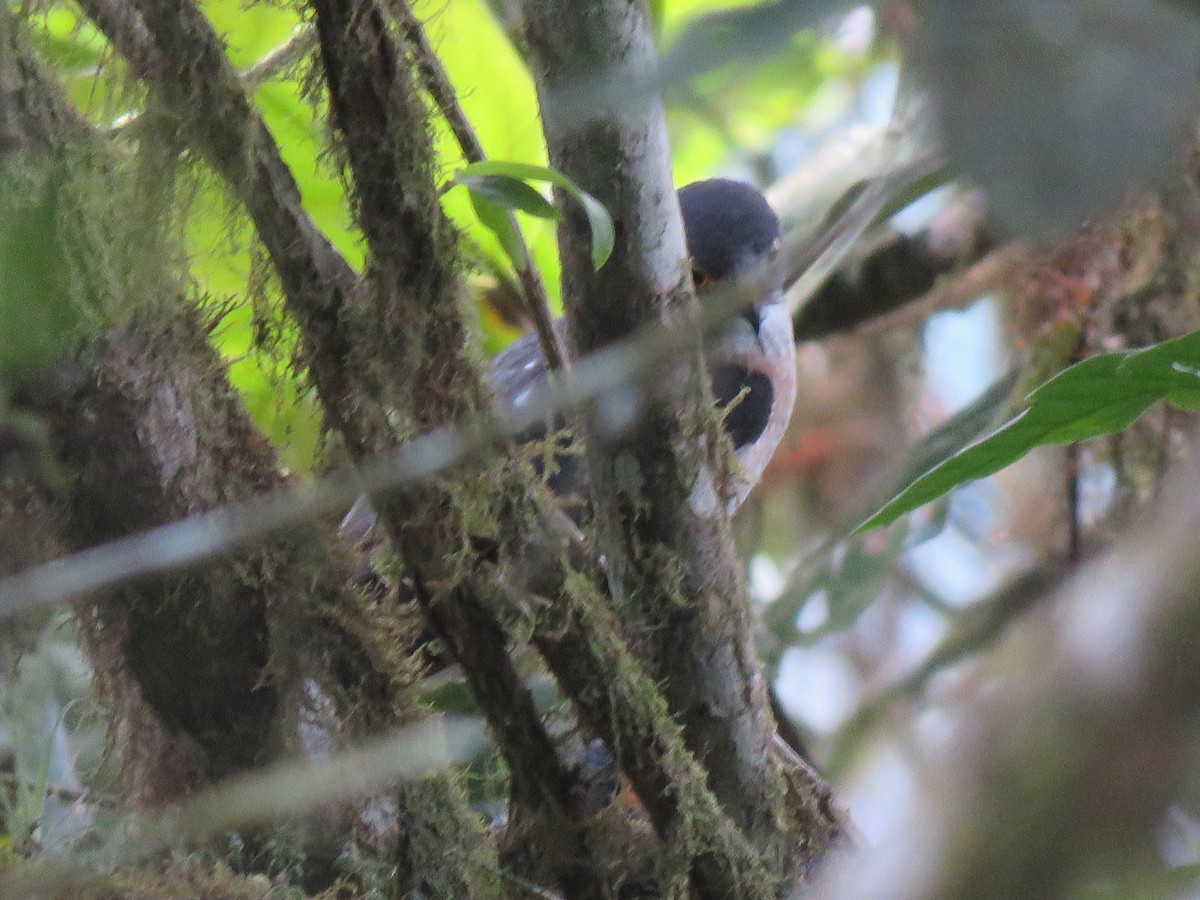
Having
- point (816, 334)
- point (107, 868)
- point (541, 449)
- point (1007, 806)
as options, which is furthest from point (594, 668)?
point (816, 334)

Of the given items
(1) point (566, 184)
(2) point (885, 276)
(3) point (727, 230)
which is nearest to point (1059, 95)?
(1) point (566, 184)

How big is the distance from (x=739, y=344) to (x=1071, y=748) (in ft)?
7.13

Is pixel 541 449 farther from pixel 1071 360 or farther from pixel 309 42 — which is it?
pixel 1071 360

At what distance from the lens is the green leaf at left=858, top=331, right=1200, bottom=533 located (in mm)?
1176

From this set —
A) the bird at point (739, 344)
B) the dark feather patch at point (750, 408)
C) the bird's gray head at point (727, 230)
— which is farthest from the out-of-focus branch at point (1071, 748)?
the bird's gray head at point (727, 230)

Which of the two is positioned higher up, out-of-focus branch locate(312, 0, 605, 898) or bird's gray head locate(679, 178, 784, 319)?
bird's gray head locate(679, 178, 784, 319)

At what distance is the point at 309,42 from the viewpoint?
123 cm

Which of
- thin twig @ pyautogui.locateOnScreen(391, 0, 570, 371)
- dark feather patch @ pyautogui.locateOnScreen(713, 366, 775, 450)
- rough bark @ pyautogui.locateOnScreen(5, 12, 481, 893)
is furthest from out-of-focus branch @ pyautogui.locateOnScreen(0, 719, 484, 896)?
dark feather patch @ pyautogui.locateOnScreen(713, 366, 775, 450)

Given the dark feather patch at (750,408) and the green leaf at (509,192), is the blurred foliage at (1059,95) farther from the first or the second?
the dark feather patch at (750,408)

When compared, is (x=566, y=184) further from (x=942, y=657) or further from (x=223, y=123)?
(x=942, y=657)

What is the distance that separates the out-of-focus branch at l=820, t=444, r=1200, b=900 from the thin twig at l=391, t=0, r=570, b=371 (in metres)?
0.94

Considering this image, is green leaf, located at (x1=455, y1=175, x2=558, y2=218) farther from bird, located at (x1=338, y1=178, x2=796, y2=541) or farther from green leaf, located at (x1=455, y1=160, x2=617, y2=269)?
bird, located at (x1=338, y1=178, x2=796, y2=541)

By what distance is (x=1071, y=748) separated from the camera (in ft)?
1.38

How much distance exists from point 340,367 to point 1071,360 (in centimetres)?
204
